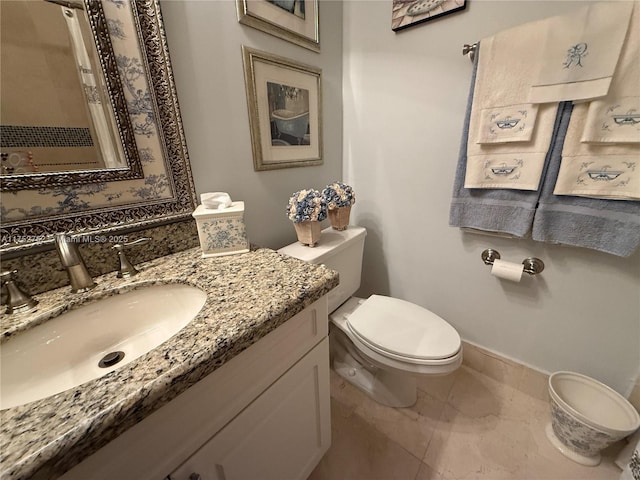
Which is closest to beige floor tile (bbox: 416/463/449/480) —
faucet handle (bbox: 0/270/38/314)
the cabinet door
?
the cabinet door

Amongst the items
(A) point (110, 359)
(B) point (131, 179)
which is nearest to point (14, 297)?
(A) point (110, 359)

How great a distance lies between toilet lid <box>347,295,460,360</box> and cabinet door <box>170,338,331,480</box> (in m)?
0.32

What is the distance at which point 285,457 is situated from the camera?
0.73m

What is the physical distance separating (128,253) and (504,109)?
140 centimetres

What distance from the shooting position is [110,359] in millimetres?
596

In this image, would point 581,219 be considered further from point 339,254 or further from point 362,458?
point 362,458

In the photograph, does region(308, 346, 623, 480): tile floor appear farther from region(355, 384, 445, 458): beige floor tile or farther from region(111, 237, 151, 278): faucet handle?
region(111, 237, 151, 278): faucet handle

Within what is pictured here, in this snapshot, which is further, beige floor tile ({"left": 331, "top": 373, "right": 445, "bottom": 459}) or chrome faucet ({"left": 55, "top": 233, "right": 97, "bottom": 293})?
beige floor tile ({"left": 331, "top": 373, "right": 445, "bottom": 459})

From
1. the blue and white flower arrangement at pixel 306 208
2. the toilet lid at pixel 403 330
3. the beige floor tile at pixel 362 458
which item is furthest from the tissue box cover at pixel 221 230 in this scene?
the beige floor tile at pixel 362 458

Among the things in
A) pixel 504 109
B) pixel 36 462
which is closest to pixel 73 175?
pixel 36 462

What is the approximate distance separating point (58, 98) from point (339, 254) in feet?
3.28

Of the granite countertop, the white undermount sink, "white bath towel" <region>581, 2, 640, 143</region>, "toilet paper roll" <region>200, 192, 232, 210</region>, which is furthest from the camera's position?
"toilet paper roll" <region>200, 192, 232, 210</region>

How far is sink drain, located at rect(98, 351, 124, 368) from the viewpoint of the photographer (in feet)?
1.93

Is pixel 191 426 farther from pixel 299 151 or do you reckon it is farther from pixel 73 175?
pixel 299 151
